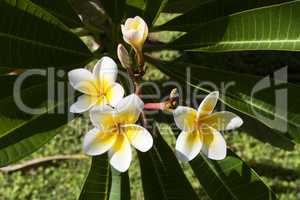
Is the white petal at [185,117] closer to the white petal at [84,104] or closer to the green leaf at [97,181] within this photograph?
the white petal at [84,104]

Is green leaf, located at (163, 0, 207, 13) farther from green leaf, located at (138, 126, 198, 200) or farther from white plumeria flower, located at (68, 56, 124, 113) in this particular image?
white plumeria flower, located at (68, 56, 124, 113)

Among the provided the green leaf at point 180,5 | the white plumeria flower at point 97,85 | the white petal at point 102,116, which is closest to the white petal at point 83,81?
the white plumeria flower at point 97,85

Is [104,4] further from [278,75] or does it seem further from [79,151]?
[79,151]

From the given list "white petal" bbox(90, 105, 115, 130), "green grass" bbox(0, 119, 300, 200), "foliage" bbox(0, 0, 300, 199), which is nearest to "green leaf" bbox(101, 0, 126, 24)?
"foliage" bbox(0, 0, 300, 199)

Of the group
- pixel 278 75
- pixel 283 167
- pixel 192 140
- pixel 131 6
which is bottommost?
pixel 283 167

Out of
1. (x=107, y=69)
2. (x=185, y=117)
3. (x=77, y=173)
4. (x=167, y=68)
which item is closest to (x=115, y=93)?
(x=107, y=69)

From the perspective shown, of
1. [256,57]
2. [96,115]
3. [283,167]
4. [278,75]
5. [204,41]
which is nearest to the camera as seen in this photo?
[96,115]

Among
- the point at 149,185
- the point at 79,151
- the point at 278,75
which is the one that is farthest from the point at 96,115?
the point at 79,151
